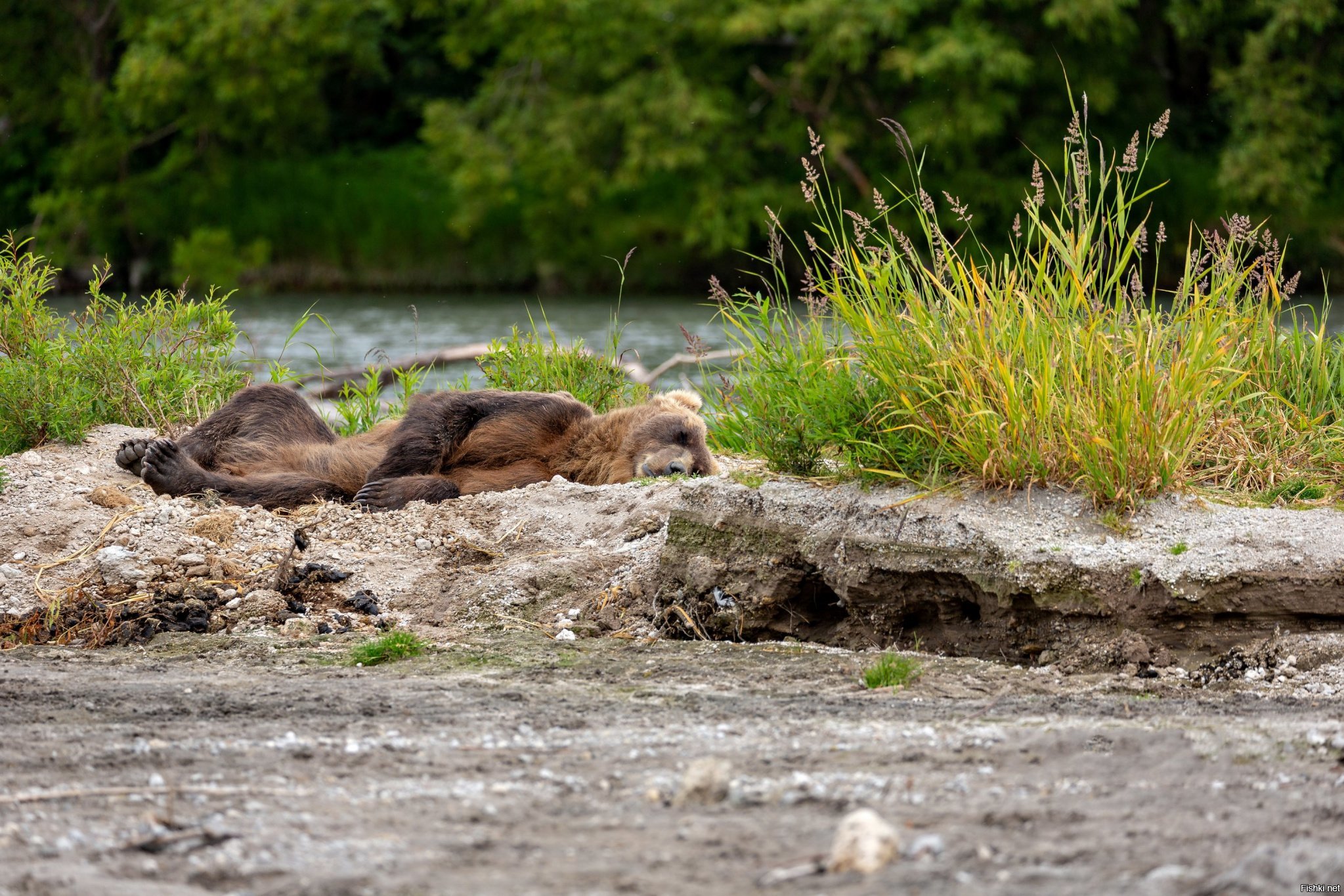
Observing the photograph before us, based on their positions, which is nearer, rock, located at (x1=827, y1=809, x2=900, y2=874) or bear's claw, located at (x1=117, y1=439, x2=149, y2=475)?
rock, located at (x1=827, y1=809, x2=900, y2=874)

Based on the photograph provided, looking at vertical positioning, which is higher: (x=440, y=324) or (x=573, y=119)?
(x=573, y=119)

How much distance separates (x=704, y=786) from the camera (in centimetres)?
288

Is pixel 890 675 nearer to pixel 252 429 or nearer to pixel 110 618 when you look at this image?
pixel 110 618

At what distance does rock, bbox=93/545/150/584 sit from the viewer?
5297 mm

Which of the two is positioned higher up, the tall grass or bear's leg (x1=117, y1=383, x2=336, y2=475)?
the tall grass

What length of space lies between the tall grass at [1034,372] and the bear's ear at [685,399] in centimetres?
200

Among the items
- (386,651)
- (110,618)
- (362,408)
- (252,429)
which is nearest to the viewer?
(386,651)

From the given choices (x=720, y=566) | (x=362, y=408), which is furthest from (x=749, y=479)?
(x=362, y=408)

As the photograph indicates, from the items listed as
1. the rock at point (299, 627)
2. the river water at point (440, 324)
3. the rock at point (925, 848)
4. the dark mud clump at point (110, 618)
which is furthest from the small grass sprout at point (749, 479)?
the river water at point (440, 324)

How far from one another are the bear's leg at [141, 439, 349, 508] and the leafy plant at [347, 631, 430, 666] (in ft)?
7.07

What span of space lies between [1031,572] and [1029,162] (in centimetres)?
2096

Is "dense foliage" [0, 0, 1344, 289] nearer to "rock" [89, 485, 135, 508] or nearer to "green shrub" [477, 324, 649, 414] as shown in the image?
"green shrub" [477, 324, 649, 414]

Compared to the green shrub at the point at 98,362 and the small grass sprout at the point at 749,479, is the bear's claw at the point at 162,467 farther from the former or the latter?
the small grass sprout at the point at 749,479

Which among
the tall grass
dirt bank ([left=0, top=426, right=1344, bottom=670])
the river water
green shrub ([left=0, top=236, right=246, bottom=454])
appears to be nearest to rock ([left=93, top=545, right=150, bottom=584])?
dirt bank ([left=0, top=426, right=1344, bottom=670])
